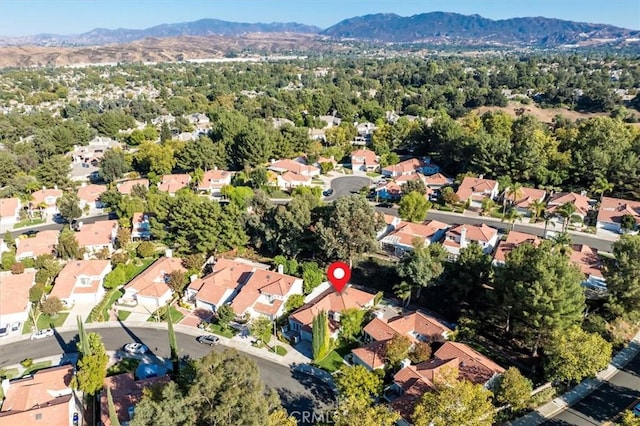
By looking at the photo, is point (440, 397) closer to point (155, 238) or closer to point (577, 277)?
point (577, 277)

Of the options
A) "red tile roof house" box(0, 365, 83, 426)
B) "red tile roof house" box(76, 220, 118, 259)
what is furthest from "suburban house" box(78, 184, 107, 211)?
"red tile roof house" box(0, 365, 83, 426)

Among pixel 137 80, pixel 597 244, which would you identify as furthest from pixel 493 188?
pixel 137 80

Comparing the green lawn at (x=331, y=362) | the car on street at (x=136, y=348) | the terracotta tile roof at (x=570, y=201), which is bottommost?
the car on street at (x=136, y=348)

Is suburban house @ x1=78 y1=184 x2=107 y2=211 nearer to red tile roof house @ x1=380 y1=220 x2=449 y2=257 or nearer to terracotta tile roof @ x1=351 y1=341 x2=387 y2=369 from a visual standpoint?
red tile roof house @ x1=380 y1=220 x2=449 y2=257

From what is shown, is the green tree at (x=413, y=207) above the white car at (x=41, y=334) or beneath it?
above

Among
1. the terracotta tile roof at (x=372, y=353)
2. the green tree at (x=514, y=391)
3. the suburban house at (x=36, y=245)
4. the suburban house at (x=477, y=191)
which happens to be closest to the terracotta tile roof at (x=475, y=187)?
the suburban house at (x=477, y=191)

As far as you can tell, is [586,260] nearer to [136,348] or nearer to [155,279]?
[136,348]

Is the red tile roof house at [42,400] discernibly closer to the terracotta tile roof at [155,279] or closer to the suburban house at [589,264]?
the terracotta tile roof at [155,279]

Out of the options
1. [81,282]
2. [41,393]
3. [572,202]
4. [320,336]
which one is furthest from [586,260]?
[81,282]
